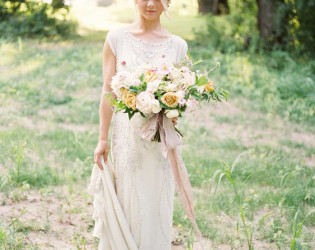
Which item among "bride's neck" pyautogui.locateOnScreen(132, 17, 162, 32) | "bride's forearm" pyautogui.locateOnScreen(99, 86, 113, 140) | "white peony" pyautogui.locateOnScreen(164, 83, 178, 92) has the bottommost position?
"bride's forearm" pyautogui.locateOnScreen(99, 86, 113, 140)

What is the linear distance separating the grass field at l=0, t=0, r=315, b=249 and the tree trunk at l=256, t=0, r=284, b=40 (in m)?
0.80

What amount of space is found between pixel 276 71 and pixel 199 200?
5.22m

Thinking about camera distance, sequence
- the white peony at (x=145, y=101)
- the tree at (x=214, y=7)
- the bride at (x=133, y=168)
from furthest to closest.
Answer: the tree at (x=214, y=7)
the bride at (x=133, y=168)
the white peony at (x=145, y=101)

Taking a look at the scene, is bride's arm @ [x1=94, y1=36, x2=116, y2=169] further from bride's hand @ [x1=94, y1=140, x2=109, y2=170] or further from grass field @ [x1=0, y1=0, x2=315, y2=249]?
grass field @ [x1=0, y1=0, x2=315, y2=249]

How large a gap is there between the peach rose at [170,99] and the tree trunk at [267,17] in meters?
8.35

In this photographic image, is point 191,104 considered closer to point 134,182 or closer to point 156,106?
point 156,106

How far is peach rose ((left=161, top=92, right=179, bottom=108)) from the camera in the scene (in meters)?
2.69

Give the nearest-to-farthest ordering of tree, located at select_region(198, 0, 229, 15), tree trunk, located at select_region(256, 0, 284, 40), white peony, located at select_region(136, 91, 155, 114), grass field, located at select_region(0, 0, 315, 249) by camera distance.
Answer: white peony, located at select_region(136, 91, 155, 114), grass field, located at select_region(0, 0, 315, 249), tree trunk, located at select_region(256, 0, 284, 40), tree, located at select_region(198, 0, 229, 15)

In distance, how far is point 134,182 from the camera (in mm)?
3184

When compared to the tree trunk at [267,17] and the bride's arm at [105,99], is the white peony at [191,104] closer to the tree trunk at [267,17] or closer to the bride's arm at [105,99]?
the bride's arm at [105,99]

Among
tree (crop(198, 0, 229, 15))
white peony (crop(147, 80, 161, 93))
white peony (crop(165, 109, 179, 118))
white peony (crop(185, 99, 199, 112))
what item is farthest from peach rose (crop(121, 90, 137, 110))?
tree (crop(198, 0, 229, 15))

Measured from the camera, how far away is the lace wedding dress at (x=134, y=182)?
314 centimetres

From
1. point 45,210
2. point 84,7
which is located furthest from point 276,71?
point 84,7

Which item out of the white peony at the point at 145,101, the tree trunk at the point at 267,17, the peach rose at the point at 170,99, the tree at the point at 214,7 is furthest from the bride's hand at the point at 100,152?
the tree at the point at 214,7
